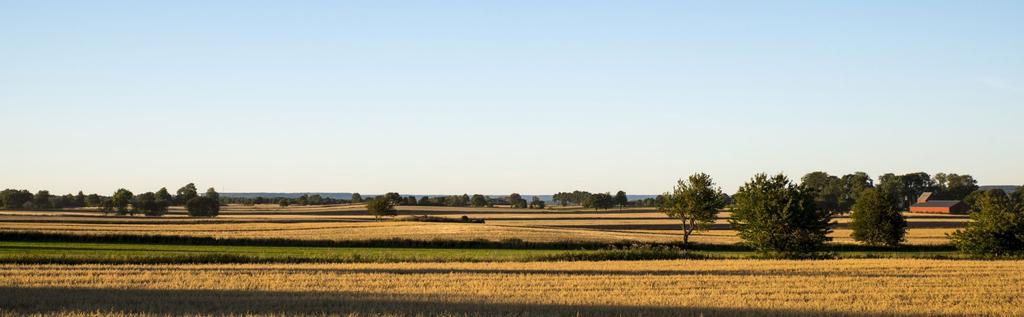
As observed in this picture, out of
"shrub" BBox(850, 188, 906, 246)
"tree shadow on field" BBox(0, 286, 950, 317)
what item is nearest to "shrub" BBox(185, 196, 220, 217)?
"shrub" BBox(850, 188, 906, 246)

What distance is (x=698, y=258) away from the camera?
4688cm

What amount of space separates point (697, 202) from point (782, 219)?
17.8 metres

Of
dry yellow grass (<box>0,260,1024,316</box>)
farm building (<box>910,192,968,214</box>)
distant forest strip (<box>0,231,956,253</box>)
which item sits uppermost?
farm building (<box>910,192,968,214</box>)

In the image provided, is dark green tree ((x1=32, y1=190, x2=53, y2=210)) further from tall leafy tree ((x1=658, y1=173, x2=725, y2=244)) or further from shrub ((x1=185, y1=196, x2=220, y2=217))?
tall leafy tree ((x1=658, y1=173, x2=725, y2=244))

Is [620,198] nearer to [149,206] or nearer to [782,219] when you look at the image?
[149,206]

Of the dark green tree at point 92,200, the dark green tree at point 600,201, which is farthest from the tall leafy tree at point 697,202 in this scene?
the dark green tree at point 92,200

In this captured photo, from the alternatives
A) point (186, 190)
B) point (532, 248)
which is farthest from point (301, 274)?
point (186, 190)

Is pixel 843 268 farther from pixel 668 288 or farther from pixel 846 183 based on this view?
pixel 846 183

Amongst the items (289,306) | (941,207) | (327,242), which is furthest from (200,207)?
(289,306)

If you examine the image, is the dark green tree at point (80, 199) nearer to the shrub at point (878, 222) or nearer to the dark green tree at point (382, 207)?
the dark green tree at point (382, 207)

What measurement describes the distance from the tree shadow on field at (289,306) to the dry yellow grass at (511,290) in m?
0.03

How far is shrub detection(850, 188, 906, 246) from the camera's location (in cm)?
7188

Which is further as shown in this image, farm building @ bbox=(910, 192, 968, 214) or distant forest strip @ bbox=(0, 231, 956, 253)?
farm building @ bbox=(910, 192, 968, 214)

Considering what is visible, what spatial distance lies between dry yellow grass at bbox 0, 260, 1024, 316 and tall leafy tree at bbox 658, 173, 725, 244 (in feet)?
109
